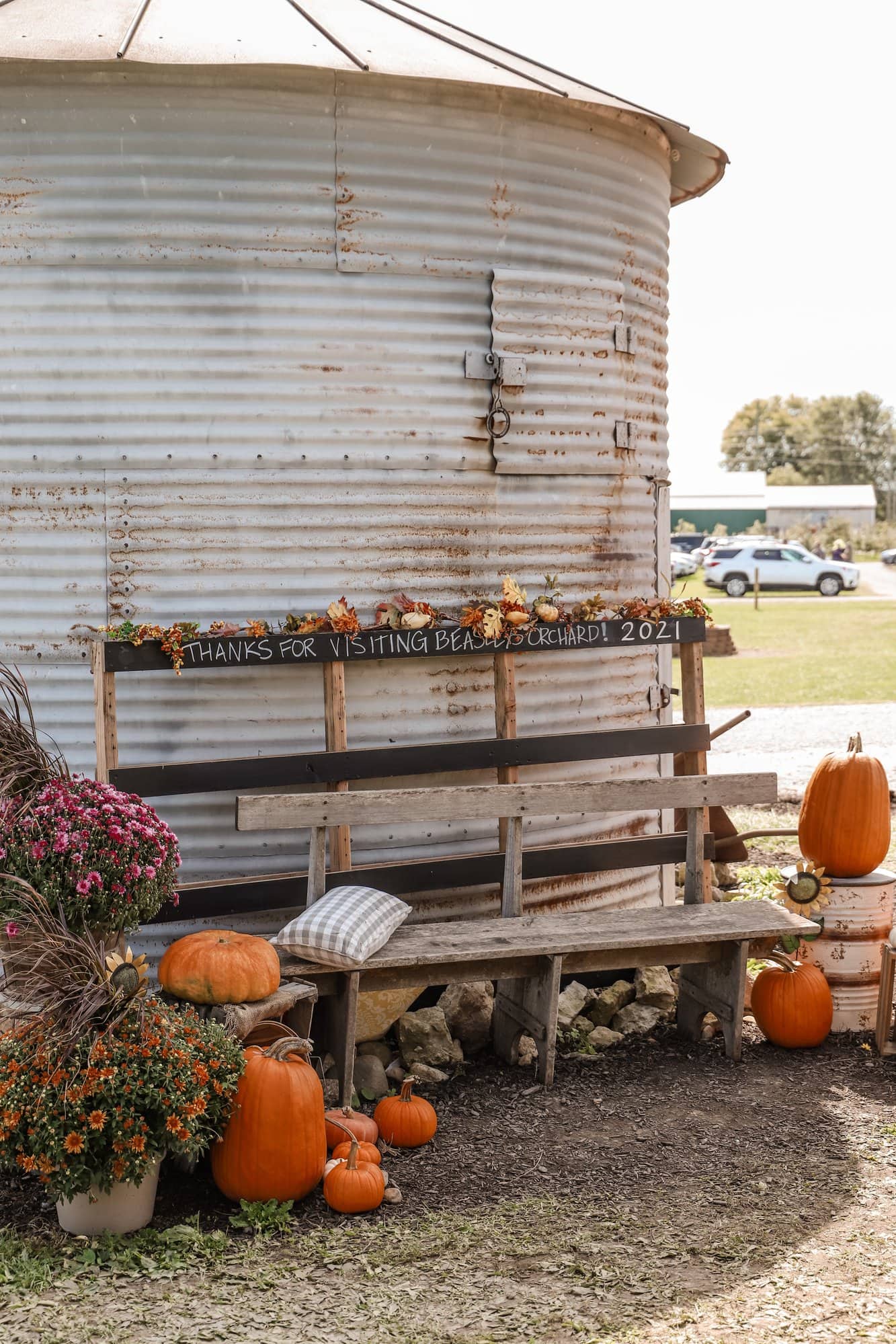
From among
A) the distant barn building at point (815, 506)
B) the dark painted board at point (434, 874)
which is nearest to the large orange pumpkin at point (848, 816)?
the dark painted board at point (434, 874)

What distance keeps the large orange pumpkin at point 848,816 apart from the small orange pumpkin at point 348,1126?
2.66m

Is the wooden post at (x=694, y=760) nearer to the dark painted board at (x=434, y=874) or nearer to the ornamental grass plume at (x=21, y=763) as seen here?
the dark painted board at (x=434, y=874)

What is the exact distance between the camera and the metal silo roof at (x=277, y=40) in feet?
19.9

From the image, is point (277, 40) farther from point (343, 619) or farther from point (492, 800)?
point (492, 800)

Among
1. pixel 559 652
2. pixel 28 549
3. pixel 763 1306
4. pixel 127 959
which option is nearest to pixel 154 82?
pixel 28 549

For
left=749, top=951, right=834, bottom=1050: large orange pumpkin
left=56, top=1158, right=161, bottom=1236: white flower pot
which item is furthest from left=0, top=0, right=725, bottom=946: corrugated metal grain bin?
left=56, top=1158, right=161, bottom=1236: white flower pot

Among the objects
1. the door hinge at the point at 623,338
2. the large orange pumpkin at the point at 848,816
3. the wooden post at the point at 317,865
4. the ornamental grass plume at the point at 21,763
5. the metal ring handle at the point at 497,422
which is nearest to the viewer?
the ornamental grass plume at the point at 21,763

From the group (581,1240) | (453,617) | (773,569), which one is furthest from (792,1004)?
(773,569)

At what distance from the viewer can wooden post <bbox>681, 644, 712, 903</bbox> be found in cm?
679

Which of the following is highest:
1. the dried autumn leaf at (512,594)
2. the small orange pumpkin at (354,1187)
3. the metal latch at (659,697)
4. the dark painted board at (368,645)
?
the dried autumn leaf at (512,594)

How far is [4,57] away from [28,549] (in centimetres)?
214

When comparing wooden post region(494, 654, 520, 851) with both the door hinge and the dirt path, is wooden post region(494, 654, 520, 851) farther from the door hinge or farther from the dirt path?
the door hinge

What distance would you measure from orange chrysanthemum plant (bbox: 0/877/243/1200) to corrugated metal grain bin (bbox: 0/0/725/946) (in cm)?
187

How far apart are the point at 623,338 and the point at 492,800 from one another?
2825 millimetres
